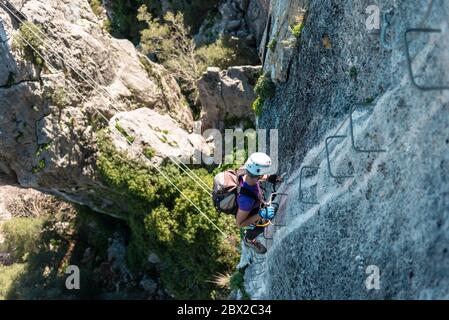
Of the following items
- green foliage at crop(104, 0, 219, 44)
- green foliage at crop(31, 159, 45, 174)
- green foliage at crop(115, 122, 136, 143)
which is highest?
green foliage at crop(104, 0, 219, 44)

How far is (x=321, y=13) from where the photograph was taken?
10758mm

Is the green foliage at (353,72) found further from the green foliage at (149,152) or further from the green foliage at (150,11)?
the green foliage at (150,11)

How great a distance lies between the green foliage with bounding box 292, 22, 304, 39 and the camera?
11.7m

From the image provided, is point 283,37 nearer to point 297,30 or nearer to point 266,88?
point 297,30

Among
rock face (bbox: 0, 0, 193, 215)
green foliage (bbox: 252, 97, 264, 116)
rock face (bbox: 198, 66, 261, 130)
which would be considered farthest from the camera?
rock face (bbox: 198, 66, 261, 130)

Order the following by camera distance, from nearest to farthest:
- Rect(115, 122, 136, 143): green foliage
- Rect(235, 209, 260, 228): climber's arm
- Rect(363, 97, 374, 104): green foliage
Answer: Rect(363, 97, 374, 104): green foliage < Rect(235, 209, 260, 228): climber's arm < Rect(115, 122, 136, 143): green foliage

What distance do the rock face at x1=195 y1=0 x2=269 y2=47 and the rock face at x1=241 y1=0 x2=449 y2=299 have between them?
37.4 feet

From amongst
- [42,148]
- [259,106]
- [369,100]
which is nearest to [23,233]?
[42,148]

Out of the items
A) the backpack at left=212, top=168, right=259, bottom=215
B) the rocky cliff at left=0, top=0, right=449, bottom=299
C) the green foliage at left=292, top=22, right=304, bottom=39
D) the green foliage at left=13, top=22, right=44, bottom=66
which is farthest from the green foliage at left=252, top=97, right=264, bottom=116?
the green foliage at left=13, top=22, right=44, bottom=66

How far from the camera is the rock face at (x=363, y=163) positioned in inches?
263

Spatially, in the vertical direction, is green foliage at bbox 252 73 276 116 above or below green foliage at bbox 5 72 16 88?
below

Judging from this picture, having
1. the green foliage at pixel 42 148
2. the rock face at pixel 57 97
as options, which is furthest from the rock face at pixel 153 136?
the green foliage at pixel 42 148

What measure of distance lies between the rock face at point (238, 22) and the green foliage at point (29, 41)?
9.53 meters

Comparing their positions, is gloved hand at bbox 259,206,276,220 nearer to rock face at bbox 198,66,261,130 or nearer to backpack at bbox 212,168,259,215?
backpack at bbox 212,168,259,215
